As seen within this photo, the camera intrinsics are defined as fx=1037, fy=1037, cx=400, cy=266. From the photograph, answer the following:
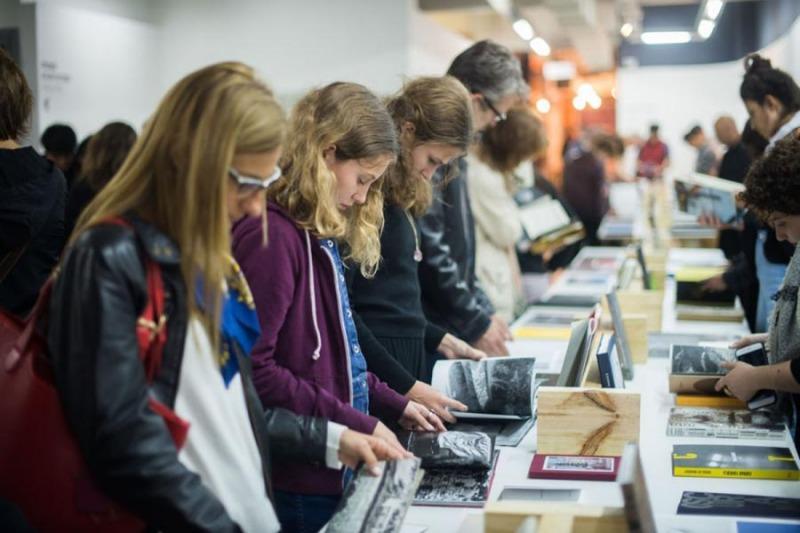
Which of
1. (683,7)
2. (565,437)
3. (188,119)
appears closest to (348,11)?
(565,437)

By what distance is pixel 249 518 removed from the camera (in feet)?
5.06

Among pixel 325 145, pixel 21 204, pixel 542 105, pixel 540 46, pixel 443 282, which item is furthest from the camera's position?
pixel 542 105

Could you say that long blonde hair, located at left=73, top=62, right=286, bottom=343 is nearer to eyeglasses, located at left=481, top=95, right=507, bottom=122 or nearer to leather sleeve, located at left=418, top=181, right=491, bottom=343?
leather sleeve, located at left=418, top=181, right=491, bottom=343

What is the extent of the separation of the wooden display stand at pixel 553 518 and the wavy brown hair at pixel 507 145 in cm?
297

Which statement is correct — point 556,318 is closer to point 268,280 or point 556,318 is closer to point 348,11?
point 268,280

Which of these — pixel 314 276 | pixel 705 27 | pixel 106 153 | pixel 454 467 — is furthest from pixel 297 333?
pixel 705 27

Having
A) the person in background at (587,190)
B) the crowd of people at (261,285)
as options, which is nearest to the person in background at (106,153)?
the crowd of people at (261,285)

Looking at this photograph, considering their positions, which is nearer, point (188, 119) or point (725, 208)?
point (188, 119)

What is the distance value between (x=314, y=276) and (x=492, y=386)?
75cm

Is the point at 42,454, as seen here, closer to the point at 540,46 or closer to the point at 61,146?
the point at 61,146

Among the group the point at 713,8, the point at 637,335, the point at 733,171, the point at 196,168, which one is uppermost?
the point at 713,8

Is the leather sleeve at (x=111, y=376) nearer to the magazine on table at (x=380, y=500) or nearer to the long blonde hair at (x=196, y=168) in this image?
the long blonde hair at (x=196, y=168)

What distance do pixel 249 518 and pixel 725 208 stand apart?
11.2ft

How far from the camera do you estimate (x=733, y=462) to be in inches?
87.4
